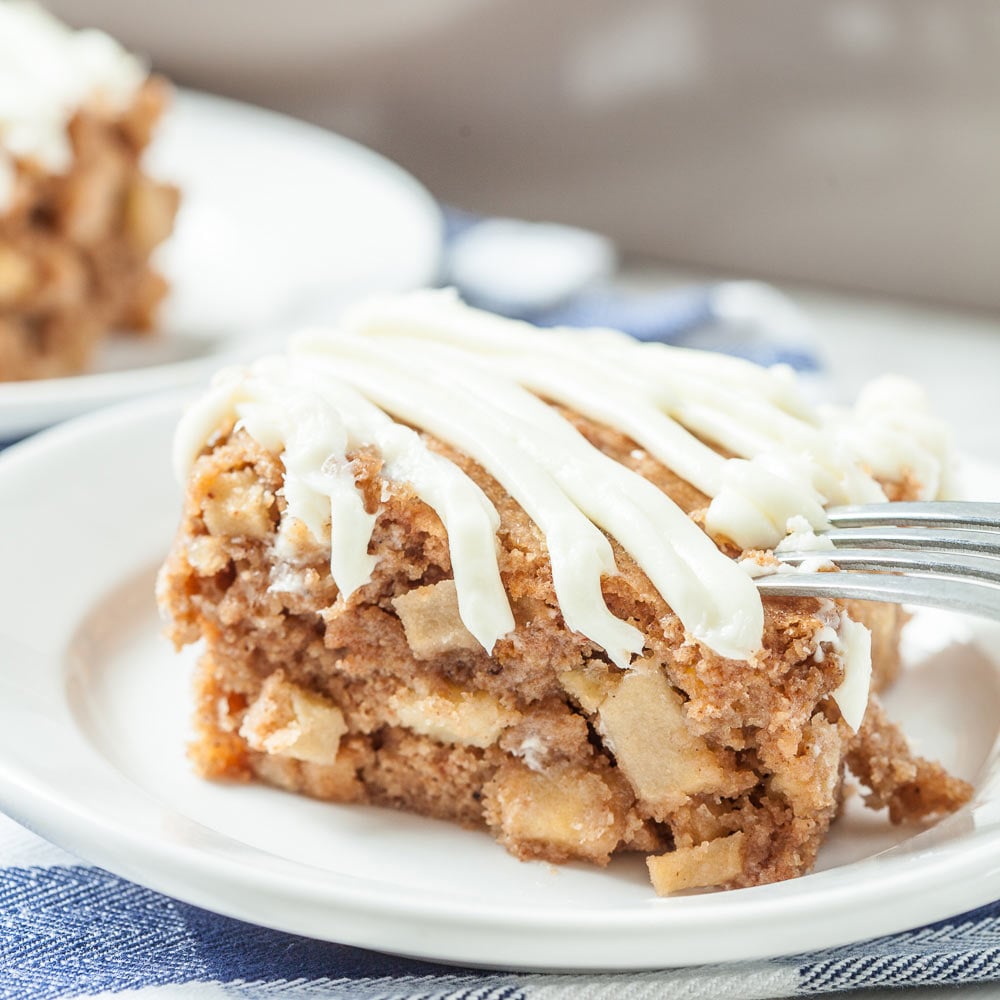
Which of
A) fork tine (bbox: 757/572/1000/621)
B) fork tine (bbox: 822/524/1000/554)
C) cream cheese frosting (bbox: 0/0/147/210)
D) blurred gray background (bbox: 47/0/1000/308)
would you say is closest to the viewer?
fork tine (bbox: 757/572/1000/621)

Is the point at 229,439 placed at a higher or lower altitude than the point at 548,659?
higher

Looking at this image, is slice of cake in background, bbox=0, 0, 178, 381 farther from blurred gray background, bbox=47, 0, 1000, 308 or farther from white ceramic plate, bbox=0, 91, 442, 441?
blurred gray background, bbox=47, 0, 1000, 308

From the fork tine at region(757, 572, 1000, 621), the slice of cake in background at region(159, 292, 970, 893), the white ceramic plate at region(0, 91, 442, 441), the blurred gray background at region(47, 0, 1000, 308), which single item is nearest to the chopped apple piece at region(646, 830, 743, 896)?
the slice of cake in background at region(159, 292, 970, 893)

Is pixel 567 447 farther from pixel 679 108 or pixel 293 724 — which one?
pixel 679 108

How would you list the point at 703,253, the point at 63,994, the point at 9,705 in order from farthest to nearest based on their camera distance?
the point at 703,253 → the point at 9,705 → the point at 63,994

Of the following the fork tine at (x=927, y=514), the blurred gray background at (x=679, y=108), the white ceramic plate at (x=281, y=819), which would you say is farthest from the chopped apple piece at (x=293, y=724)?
the blurred gray background at (x=679, y=108)

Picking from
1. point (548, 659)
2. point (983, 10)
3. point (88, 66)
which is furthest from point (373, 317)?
point (983, 10)

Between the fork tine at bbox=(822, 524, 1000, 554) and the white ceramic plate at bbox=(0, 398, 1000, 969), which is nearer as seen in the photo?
the white ceramic plate at bbox=(0, 398, 1000, 969)

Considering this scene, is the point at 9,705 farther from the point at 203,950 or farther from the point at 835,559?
the point at 835,559
